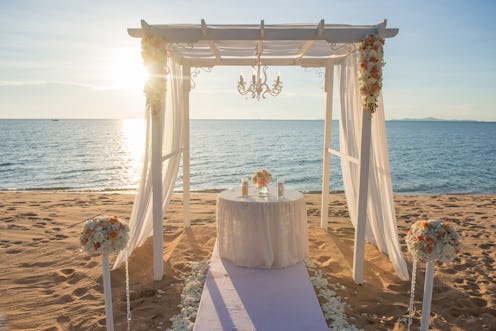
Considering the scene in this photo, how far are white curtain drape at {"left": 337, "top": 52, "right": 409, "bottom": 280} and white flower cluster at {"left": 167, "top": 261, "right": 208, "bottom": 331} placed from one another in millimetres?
2455

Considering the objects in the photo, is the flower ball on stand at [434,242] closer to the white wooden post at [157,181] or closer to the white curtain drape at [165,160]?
the white wooden post at [157,181]

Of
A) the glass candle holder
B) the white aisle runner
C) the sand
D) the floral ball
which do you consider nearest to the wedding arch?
the sand

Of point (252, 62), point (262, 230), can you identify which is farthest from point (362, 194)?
point (252, 62)

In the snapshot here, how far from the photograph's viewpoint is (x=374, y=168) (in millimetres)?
4945

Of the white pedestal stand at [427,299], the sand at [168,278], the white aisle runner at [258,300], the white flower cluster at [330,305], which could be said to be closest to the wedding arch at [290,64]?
the sand at [168,278]

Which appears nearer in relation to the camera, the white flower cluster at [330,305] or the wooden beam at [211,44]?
the white flower cluster at [330,305]

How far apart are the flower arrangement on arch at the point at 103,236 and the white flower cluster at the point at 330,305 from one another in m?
2.26

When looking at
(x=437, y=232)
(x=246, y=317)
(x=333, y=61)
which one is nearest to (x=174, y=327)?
(x=246, y=317)

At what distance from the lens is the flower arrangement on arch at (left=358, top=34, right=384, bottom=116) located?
12.9 feet

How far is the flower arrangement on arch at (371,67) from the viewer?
12.9ft

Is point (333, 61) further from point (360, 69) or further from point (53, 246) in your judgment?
point (53, 246)

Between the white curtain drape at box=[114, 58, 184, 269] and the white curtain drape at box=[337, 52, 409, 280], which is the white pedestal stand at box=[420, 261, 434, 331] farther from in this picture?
the white curtain drape at box=[114, 58, 184, 269]

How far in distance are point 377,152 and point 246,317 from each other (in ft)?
9.40

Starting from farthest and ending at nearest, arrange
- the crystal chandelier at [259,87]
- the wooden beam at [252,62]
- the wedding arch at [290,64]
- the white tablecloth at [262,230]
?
the wooden beam at [252,62]
the crystal chandelier at [259,87]
the white tablecloth at [262,230]
the wedding arch at [290,64]
